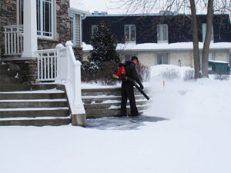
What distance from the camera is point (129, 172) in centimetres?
686

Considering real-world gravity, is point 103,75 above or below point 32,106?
above

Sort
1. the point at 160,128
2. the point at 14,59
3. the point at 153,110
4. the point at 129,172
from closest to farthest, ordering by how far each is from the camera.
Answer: the point at 129,172
the point at 160,128
the point at 153,110
the point at 14,59

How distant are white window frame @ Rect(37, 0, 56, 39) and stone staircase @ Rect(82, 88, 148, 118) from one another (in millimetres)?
5584

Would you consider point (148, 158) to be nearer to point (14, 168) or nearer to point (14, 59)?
point (14, 168)

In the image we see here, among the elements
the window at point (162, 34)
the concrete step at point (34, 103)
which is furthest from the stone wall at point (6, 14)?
the window at point (162, 34)

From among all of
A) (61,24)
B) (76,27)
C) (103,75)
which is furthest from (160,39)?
(103,75)

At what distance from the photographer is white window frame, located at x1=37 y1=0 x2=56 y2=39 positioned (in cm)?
1811

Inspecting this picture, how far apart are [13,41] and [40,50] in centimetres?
198

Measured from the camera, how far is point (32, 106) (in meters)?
11.5

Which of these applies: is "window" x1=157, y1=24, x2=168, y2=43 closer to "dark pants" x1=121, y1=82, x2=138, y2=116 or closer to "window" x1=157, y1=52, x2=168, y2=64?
"window" x1=157, y1=52, x2=168, y2=64

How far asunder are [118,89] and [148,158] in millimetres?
6447

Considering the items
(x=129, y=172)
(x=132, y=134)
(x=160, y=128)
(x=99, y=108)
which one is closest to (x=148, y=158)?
(x=129, y=172)

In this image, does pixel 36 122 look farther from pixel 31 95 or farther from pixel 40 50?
pixel 40 50

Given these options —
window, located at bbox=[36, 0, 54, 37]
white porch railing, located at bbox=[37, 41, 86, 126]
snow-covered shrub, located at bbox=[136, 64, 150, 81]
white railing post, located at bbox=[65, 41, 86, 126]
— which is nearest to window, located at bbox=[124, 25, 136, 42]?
snow-covered shrub, located at bbox=[136, 64, 150, 81]
